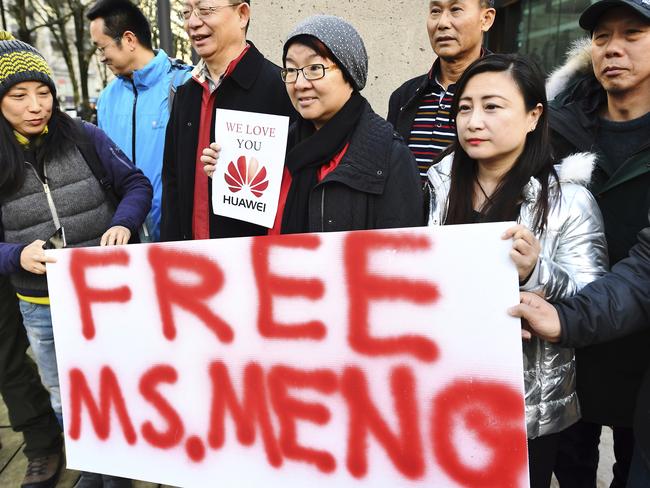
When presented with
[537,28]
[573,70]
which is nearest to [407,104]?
[573,70]

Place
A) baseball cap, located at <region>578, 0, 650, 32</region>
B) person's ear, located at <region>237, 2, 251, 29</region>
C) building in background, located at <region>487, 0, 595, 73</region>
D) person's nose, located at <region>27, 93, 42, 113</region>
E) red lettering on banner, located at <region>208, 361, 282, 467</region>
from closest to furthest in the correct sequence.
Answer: baseball cap, located at <region>578, 0, 650, 32</region> → red lettering on banner, located at <region>208, 361, 282, 467</region> → person's nose, located at <region>27, 93, 42, 113</region> → person's ear, located at <region>237, 2, 251, 29</region> → building in background, located at <region>487, 0, 595, 73</region>

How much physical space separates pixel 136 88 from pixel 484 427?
2.55m

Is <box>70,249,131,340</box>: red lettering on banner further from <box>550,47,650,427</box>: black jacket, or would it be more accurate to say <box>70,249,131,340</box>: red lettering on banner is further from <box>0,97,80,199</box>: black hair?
<box>550,47,650,427</box>: black jacket

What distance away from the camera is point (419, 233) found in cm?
134

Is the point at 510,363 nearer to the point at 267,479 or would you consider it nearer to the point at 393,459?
the point at 393,459

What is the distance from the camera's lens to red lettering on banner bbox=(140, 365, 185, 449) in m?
1.65

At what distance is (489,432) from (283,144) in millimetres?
1041

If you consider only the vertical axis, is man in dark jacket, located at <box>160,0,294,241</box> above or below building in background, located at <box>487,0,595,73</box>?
below

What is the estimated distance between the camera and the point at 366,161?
1563mm

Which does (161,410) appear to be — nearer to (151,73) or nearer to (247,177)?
(247,177)

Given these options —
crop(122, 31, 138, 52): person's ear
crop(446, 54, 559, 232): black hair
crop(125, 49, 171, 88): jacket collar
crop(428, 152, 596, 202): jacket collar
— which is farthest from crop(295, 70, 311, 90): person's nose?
crop(122, 31, 138, 52): person's ear

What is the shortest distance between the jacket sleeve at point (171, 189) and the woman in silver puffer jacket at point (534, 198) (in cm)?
123

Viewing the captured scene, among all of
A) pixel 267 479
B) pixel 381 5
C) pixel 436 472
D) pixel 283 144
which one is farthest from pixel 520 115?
pixel 381 5

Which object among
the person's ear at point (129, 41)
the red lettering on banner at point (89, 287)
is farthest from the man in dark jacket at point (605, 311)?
the person's ear at point (129, 41)
